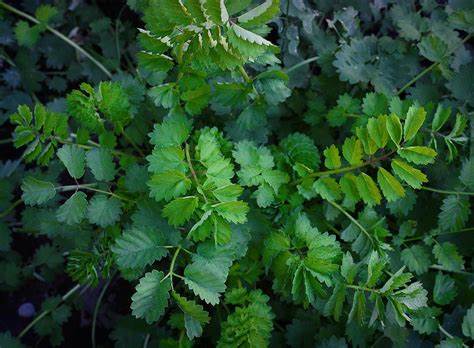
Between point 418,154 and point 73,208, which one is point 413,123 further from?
point 73,208

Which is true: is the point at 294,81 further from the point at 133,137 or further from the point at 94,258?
the point at 94,258

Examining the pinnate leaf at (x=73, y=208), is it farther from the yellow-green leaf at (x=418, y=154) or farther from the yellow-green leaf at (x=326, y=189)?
the yellow-green leaf at (x=418, y=154)

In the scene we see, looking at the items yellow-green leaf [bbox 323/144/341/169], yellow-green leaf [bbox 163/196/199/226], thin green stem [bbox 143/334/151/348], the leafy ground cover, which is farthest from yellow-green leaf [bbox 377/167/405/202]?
thin green stem [bbox 143/334/151/348]

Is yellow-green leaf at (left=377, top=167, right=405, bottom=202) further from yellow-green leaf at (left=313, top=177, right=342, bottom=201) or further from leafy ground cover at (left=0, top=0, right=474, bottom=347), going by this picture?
yellow-green leaf at (left=313, top=177, right=342, bottom=201)

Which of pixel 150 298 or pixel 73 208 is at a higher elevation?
pixel 73 208

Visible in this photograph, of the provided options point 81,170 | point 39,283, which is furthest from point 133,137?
point 39,283

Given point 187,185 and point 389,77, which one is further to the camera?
point 389,77

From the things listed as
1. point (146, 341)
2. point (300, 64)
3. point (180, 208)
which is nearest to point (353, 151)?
point (180, 208)

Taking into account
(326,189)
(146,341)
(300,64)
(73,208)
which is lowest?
(146,341)

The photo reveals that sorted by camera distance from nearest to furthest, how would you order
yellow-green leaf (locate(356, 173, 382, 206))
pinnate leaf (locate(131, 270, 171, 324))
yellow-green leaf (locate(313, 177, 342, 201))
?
pinnate leaf (locate(131, 270, 171, 324)) < yellow-green leaf (locate(356, 173, 382, 206)) < yellow-green leaf (locate(313, 177, 342, 201))
